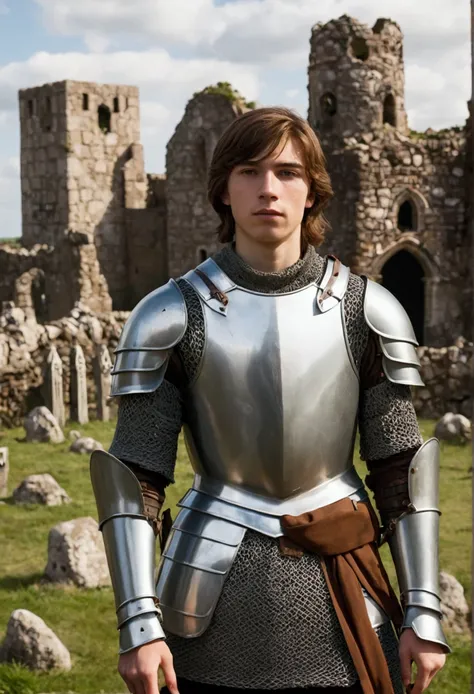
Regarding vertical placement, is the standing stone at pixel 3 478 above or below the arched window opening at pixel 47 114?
below

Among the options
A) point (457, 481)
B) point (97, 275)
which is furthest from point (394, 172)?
point (457, 481)

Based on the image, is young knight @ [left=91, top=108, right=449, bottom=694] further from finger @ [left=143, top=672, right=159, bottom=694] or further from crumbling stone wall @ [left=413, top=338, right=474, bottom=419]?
crumbling stone wall @ [left=413, top=338, right=474, bottom=419]

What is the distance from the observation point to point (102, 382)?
47.7 feet

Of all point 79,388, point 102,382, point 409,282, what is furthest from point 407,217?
point 79,388

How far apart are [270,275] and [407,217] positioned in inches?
717

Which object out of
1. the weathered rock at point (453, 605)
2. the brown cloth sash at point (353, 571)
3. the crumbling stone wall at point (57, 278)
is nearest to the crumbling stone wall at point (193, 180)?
the crumbling stone wall at point (57, 278)

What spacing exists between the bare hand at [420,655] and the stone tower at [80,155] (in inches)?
1050

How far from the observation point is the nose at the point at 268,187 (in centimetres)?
305

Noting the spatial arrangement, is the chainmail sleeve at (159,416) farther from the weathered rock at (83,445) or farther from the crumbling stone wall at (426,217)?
the crumbling stone wall at (426,217)

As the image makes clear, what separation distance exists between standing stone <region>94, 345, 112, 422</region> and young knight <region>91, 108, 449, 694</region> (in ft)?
37.9

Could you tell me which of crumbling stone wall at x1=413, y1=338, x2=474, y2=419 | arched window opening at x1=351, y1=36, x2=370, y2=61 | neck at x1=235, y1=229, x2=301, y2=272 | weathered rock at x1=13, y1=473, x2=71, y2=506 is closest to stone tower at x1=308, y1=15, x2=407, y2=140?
arched window opening at x1=351, y1=36, x2=370, y2=61

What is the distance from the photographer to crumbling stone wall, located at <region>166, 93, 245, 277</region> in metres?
25.1

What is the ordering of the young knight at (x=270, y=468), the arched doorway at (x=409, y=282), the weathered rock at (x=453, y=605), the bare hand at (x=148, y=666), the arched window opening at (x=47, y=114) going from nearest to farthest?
the bare hand at (x=148, y=666)
the young knight at (x=270, y=468)
the weathered rock at (x=453, y=605)
the arched doorway at (x=409, y=282)
the arched window opening at (x=47, y=114)

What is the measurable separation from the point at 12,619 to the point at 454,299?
15093mm
